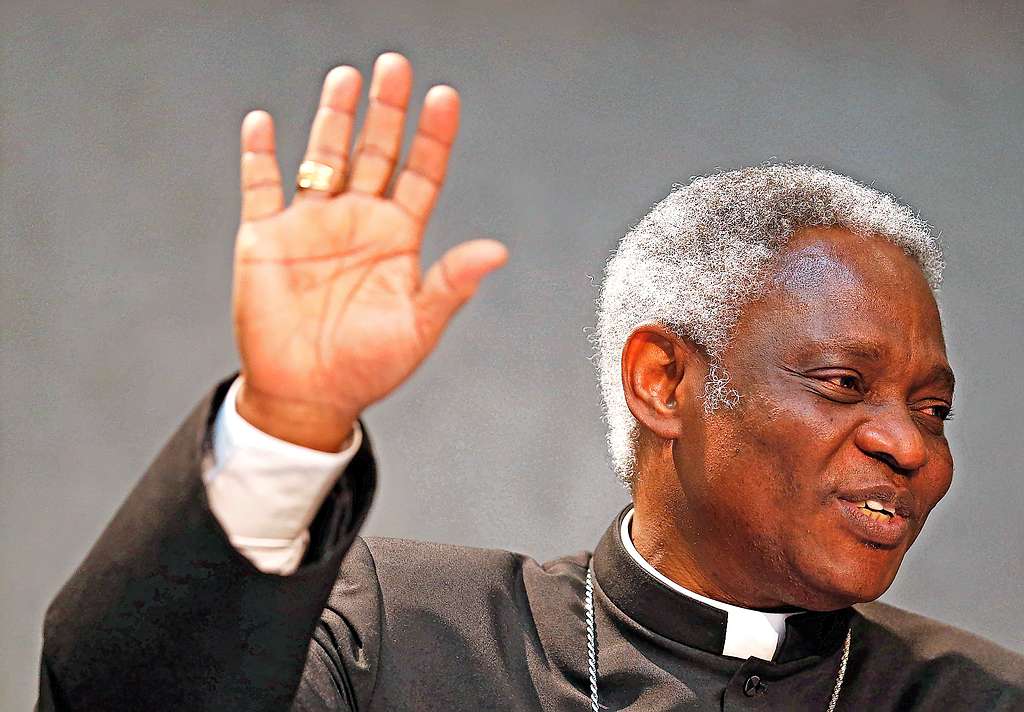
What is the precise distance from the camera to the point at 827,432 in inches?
88.4

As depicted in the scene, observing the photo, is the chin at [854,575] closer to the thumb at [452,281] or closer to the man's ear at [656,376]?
the man's ear at [656,376]

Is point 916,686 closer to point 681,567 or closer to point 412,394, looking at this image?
point 681,567

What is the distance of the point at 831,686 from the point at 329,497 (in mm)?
1099

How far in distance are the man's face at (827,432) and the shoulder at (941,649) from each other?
32cm

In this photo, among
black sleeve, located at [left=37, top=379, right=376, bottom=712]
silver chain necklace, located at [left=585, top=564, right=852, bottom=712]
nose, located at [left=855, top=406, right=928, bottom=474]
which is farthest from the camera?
silver chain necklace, located at [left=585, top=564, right=852, bottom=712]

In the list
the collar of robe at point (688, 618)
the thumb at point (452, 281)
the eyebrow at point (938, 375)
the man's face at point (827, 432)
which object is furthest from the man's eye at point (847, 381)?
the thumb at point (452, 281)

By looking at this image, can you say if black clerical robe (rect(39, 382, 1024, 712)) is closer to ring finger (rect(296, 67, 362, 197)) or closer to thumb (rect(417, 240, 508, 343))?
Answer: thumb (rect(417, 240, 508, 343))

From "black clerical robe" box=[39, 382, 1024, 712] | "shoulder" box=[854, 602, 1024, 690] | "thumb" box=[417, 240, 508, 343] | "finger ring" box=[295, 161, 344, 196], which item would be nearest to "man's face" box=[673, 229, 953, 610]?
"black clerical robe" box=[39, 382, 1024, 712]

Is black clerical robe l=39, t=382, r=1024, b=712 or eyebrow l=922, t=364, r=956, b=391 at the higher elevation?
eyebrow l=922, t=364, r=956, b=391

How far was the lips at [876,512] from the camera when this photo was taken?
7.28 feet

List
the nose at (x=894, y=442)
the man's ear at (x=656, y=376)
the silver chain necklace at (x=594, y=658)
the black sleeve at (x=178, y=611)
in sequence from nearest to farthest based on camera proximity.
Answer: the black sleeve at (x=178, y=611), the nose at (x=894, y=442), the silver chain necklace at (x=594, y=658), the man's ear at (x=656, y=376)

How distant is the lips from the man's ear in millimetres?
337

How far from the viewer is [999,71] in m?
4.05

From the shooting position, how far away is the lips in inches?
87.4
